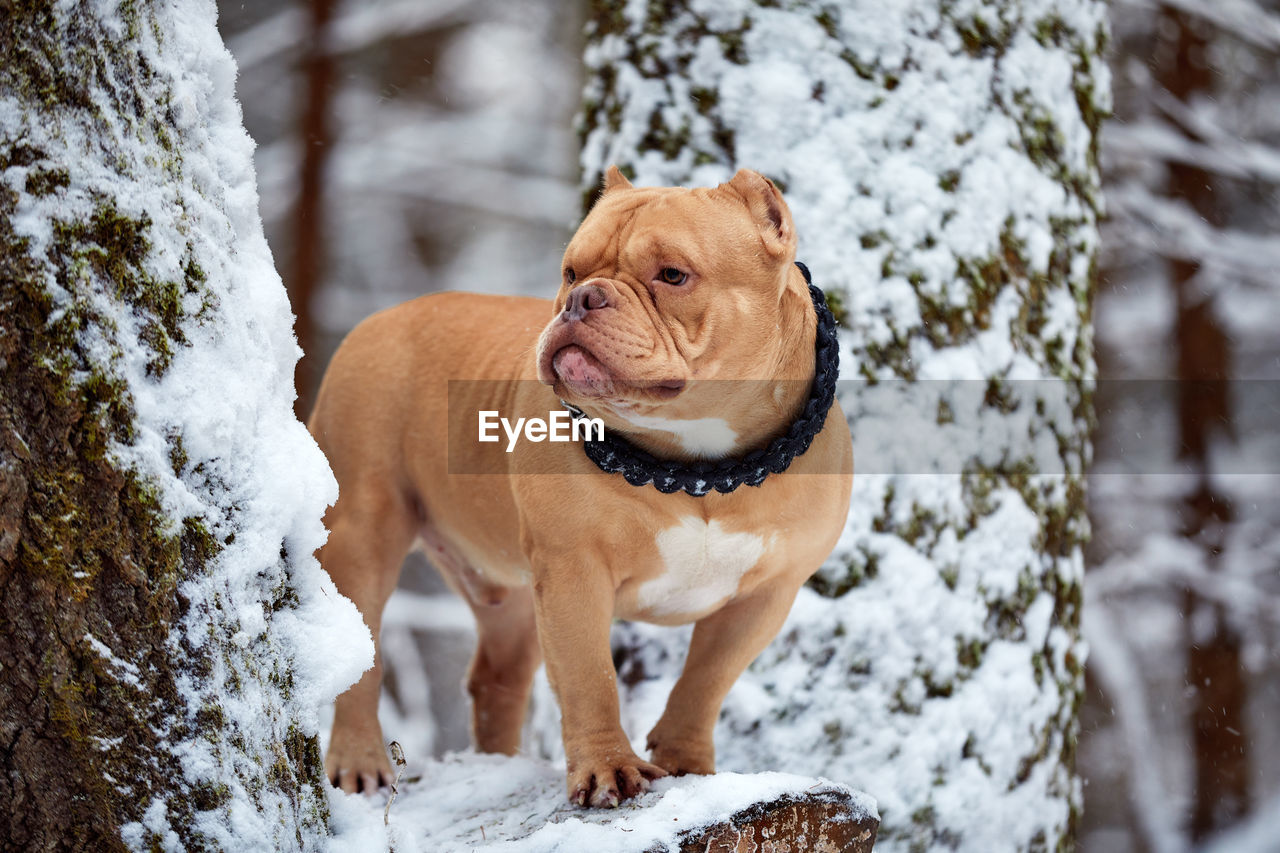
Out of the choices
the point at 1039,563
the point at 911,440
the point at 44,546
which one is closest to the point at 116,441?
the point at 44,546

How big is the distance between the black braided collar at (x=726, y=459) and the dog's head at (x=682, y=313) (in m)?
0.04

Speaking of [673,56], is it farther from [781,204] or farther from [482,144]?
[482,144]

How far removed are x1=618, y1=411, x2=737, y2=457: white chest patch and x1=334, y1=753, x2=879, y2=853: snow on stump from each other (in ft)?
2.15

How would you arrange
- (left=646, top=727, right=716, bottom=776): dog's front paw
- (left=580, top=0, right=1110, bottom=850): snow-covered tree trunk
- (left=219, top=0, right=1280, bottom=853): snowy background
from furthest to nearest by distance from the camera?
(left=219, top=0, right=1280, bottom=853): snowy background → (left=580, top=0, right=1110, bottom=850): snow-covered tree trunk → (left=646, top=727, right=716, bottom=776): dog's front paw

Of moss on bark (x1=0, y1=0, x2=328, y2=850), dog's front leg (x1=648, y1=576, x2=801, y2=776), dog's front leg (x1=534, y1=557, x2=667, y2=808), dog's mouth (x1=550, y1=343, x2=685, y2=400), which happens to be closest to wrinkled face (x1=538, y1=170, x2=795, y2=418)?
dog's mouth (x1=550, y1=343, x2=685, y2=400)

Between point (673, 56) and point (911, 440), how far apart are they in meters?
1.40

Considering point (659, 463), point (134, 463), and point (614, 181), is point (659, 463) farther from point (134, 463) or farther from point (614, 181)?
point (134, 463)

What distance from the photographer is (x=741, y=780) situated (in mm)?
1999

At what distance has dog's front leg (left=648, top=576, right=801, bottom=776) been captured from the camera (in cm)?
246

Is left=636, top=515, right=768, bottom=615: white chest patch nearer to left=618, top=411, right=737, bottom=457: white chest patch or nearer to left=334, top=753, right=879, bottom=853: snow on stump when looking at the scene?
left=618, top=411, right=737, bottom=457: white chest patch

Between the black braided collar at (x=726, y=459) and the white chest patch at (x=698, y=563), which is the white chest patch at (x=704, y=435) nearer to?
the black braided collar at (x=726, y=459)

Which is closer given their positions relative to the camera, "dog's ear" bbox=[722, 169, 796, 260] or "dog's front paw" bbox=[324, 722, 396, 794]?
"dog's ear" bbox=[722, 169, 796, 260]

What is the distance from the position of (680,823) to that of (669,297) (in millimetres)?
967

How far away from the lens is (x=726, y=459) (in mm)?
2254
